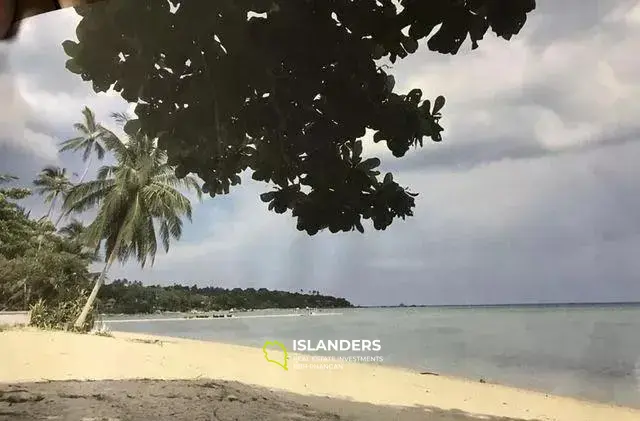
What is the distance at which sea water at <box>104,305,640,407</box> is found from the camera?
1272mm

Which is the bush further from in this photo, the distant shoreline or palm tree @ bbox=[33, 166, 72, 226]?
the distant shoreline

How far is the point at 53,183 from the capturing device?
1718 mm

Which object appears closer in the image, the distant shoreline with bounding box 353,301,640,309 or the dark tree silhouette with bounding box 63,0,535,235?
the distant shoreline with bounding box 353,301,640,309

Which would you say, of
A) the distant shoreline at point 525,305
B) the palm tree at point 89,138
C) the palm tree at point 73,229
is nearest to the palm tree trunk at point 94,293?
the palm tree at point 73,229

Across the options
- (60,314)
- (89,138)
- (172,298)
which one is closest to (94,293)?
(60,314)

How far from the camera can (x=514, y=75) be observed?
1.36 meters

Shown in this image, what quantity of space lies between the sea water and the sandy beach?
41 mm

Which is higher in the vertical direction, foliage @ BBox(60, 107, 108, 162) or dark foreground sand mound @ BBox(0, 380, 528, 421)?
foliage @ BBox(60, 107, 108, 162)

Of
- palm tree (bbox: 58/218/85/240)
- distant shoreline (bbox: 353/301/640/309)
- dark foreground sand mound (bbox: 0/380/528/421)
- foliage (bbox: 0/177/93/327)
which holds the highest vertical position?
palm tree (bbox: 58/218/85/240)

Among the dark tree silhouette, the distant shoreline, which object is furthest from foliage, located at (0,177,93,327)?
the distant shoreline

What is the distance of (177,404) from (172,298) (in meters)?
0.32

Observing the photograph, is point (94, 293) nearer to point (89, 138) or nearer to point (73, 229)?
point (73, 229)

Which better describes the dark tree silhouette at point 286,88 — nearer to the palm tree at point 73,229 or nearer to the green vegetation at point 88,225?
the green vegetation at point 88,225

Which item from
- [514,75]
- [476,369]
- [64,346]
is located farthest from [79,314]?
[514,75]
